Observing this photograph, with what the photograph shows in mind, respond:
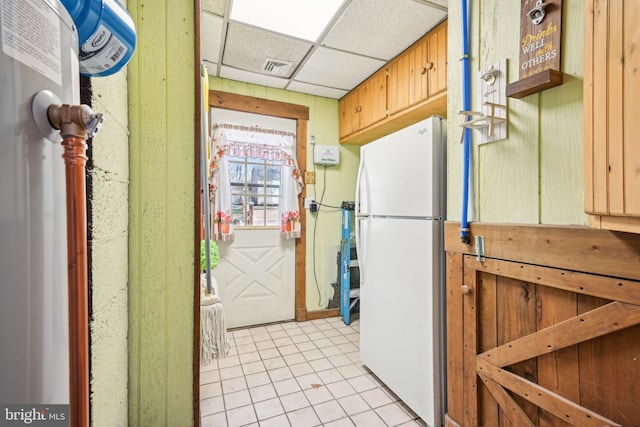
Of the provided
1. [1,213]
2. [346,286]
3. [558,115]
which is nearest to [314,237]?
[346,286]

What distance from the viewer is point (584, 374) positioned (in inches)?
38.2

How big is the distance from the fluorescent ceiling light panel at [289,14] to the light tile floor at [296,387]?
2.42m

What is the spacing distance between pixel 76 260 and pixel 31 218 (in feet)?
0.29

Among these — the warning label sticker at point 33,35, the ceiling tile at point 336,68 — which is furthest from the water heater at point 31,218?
the ceiling tile at point 336,68

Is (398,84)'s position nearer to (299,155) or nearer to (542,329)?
(299,155)

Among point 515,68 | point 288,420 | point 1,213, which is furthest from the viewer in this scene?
point 288,420

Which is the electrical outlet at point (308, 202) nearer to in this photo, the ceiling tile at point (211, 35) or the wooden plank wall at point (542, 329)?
the ceiling tile at point (211, 35)

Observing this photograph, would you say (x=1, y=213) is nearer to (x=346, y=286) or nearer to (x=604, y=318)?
(x=604, y=318)

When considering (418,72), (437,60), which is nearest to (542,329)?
(437,60)

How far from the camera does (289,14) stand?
71.4 inches

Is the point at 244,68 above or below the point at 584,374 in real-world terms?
above

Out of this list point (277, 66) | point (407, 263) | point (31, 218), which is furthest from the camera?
point (277, 66)

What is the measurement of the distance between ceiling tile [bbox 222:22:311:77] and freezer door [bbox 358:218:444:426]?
143cm

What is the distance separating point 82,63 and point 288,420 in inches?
71.8
